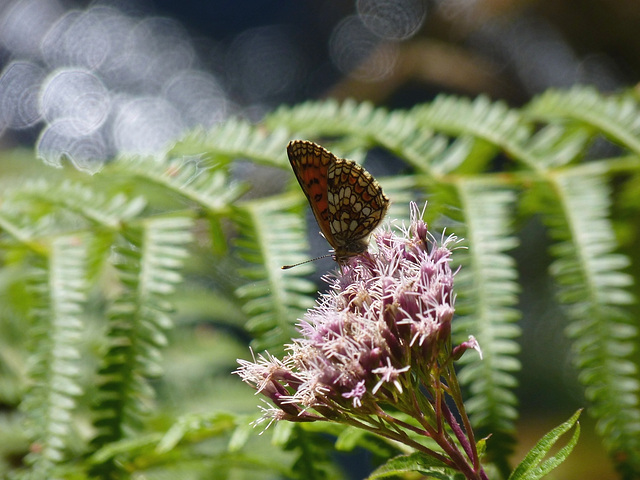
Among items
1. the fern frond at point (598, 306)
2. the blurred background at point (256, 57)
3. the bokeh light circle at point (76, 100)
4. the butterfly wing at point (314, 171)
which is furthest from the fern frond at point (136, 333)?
the bokeh light circle at point (76, 100)

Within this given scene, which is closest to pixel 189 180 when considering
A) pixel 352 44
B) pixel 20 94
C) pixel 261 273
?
pixel 261 273

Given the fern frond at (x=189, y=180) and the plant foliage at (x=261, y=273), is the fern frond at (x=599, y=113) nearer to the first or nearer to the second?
the plant foliage at (x=261, y=273)

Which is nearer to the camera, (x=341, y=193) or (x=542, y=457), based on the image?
(x=542, y=457)

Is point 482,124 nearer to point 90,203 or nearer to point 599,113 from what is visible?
point 599,113

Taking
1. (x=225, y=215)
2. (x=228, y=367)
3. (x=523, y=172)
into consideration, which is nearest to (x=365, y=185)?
(x=225, y=215)

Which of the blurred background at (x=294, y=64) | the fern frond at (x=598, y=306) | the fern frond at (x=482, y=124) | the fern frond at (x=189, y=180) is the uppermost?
the fern frond at (x=482, y=124)

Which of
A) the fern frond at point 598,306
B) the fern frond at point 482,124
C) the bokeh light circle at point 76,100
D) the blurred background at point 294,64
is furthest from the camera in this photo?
the bokeh light circle at point 76,100
